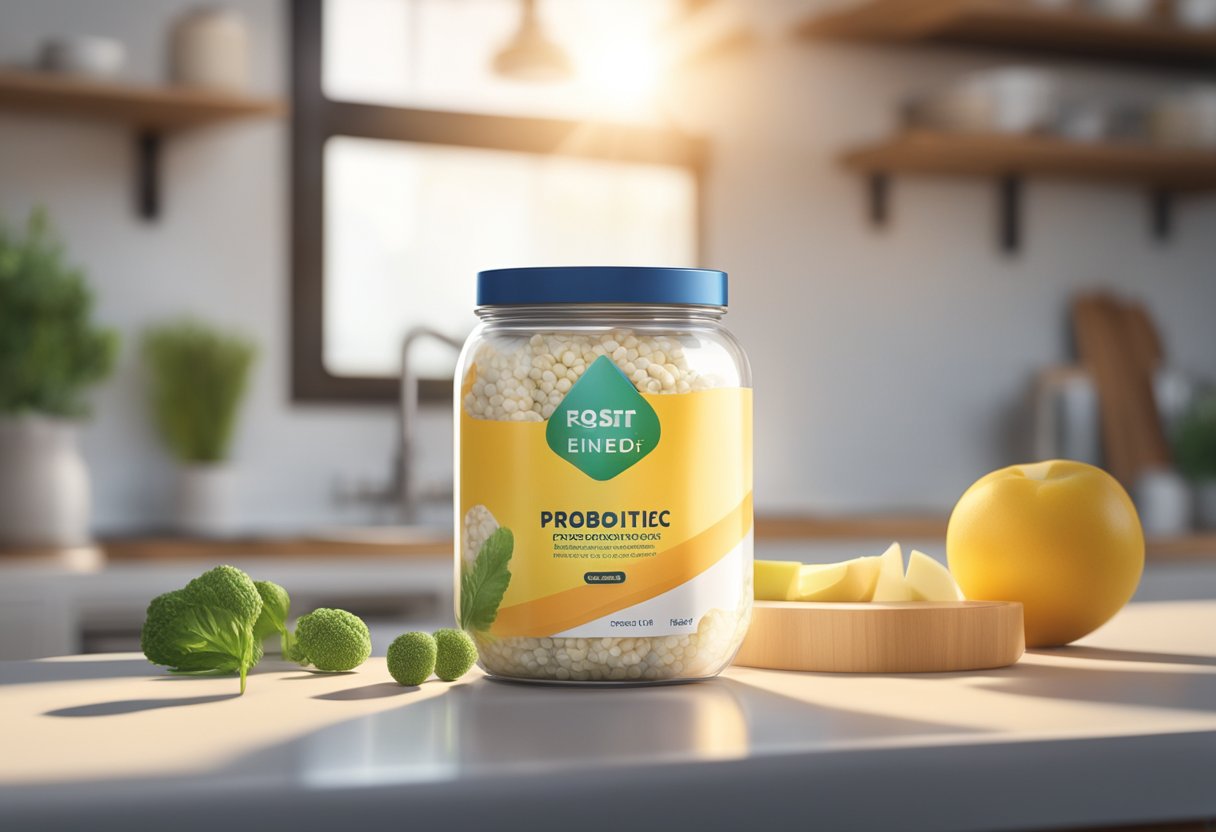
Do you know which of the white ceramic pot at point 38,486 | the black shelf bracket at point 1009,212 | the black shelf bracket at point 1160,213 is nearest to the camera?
the white ceramic pot at point 38,486

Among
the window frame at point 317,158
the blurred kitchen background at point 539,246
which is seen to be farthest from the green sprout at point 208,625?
the window frame at point 317,158

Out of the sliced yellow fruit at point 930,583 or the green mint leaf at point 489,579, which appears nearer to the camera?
the green mint leaf at point 489,579

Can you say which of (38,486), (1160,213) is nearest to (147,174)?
(38,486)

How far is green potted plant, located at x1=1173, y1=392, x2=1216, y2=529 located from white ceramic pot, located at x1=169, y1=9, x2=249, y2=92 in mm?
2417

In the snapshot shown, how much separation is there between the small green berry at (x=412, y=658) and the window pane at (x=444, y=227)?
2.57 metres

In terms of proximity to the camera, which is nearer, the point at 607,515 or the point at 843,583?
the point at 607,515

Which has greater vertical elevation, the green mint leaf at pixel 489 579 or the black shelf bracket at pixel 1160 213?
the black shelf bracket at pixel 1160 213

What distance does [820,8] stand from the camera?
11.7 ft

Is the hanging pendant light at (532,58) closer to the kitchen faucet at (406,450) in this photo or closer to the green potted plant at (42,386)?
the kitchen faucet at (406,450)

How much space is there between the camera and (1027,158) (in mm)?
3520

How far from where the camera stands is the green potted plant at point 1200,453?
356cm

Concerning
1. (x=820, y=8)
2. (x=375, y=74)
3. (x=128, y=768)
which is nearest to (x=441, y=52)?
(x=375, y=74)

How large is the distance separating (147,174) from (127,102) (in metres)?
0.24

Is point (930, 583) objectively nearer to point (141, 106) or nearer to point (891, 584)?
point (891, 584)
